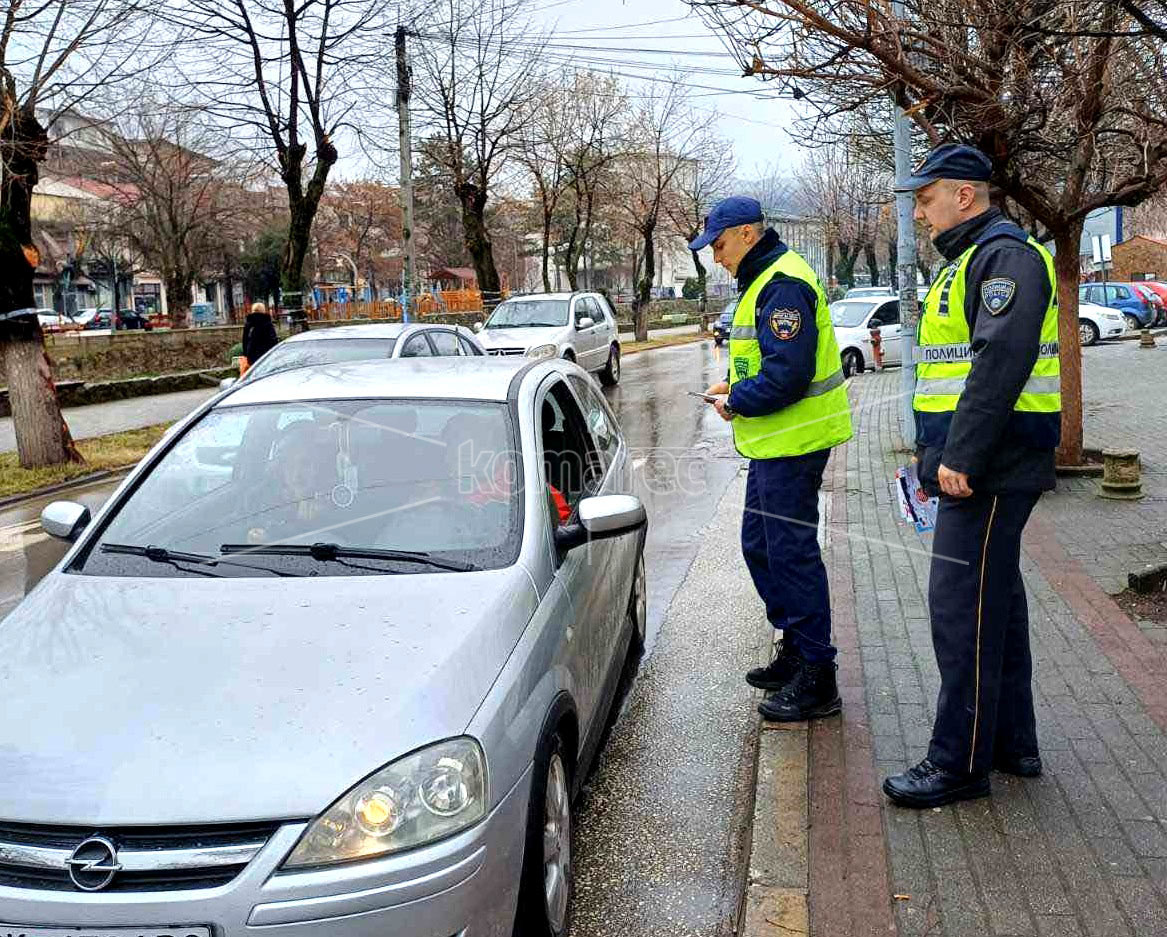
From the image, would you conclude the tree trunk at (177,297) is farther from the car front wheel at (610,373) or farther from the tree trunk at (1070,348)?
the tree trunk at (1070,348)

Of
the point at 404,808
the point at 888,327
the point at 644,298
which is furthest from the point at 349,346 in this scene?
the point at 644,298

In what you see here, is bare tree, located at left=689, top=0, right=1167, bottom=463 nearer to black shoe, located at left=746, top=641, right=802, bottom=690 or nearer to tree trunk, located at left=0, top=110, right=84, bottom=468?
black shoe, located at left=746, top=641, right=802, bottom=690

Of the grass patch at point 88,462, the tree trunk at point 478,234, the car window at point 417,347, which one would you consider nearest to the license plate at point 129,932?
the car window at point 417,347

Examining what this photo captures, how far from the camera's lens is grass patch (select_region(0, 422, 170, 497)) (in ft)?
38.0

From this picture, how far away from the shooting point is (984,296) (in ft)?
10.5

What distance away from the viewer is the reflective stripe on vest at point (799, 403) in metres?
4.23

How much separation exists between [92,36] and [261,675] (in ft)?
36.7

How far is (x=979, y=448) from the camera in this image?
321 centimetres

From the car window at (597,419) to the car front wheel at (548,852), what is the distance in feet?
6.77

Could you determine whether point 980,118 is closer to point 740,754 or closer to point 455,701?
point 740,754

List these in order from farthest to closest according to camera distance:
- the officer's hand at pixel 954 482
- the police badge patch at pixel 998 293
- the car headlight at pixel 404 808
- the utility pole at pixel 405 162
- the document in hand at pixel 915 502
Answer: the utility pole at pixel 405 162
the document in hand at pixel 915 502
the officer's hand at pixel 954 482
the police badge patch at pixel 998 293
the car headlight at pixel 404 808

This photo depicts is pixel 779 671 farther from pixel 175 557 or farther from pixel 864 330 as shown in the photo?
pixel 864 330

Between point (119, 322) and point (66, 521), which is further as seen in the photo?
point (119, 322)

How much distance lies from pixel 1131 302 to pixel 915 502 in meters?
32.8
